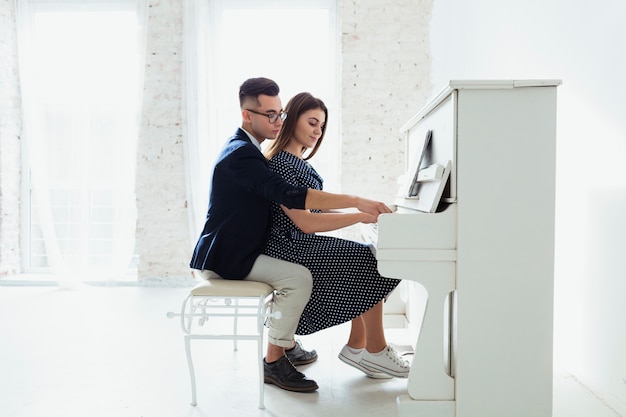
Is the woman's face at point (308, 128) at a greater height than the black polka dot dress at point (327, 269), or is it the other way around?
the woman's face at point (308, 128)

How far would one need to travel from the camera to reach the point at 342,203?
6.81 ft

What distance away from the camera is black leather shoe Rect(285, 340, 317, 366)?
2676mm

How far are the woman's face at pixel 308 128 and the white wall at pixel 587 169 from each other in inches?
41.2

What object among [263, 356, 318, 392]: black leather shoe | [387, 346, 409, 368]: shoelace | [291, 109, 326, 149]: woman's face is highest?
[291, 109, 326, 149]: woman's face

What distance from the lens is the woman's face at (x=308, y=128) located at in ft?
8.02

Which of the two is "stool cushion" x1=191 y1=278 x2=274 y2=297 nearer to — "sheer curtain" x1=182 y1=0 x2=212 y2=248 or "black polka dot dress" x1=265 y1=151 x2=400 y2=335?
"black polka dot dress" x1=265 y1=151 x2=400 y2=335

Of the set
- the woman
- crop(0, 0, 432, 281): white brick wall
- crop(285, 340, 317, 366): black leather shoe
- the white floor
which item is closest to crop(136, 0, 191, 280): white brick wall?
crop(0, 0, 432, 281): white brick wall

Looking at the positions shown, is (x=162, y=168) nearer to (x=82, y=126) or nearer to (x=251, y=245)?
(x=82, y=126)

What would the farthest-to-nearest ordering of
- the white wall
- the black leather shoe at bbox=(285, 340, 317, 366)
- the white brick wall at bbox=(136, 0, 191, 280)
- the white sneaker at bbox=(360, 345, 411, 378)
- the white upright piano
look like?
the white brick wall at bbox=(136, 0, 191, 280)
the black leather shoe at bbox=(285, 340, 317, 366)
the white sneaker at bbox=(360, 345, 411, 378)
the white wall
the white upright piano

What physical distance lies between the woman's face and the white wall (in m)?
1.05

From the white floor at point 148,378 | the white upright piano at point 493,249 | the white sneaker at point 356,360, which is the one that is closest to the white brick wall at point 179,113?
the white floor at point 148,378

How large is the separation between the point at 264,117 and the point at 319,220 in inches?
19.1

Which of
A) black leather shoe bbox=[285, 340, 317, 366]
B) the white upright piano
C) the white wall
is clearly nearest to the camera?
the white upright piano

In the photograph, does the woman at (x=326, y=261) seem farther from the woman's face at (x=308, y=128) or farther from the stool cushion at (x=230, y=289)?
the stool cushion at (x=230, y=289)
